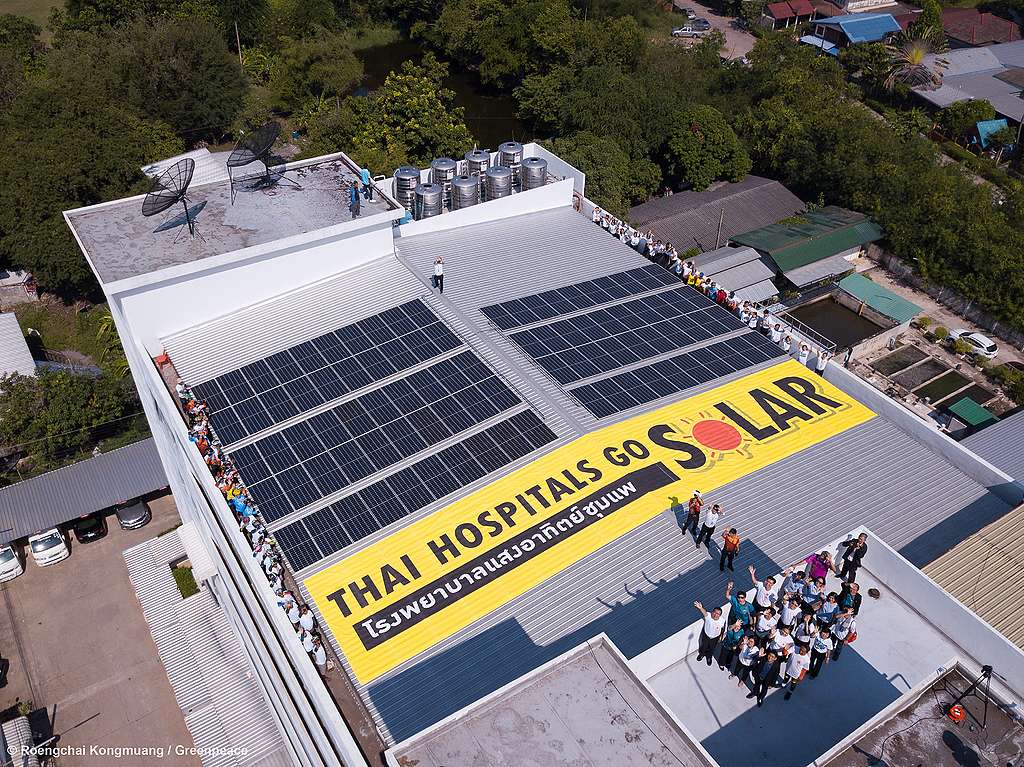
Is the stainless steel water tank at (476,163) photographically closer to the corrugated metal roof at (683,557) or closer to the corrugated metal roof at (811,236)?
the corrugated metal roof at (683,557)

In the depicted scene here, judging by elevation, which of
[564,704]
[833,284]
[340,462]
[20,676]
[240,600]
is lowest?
[20,676]

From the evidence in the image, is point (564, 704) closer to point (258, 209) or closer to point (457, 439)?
point (457, 439)

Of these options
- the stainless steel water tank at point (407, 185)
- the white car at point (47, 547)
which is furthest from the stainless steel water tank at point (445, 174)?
the white car at point (47, 547)

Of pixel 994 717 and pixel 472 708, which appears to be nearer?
pixel 472 708

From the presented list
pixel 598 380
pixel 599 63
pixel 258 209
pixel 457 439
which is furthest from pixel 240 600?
pixel 599 63

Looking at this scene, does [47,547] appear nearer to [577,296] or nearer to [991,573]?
[577,296]

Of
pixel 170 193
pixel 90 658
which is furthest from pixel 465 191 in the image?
pixel 90 658
